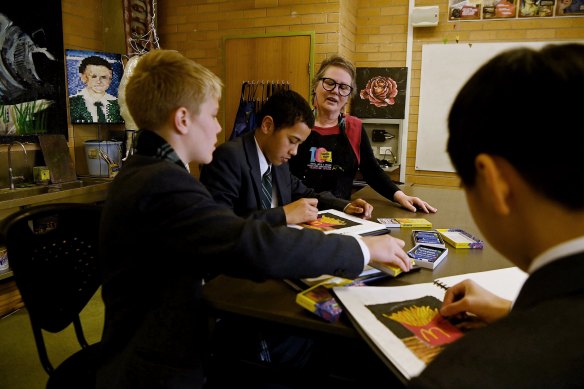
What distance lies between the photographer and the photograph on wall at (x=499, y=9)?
405 cm

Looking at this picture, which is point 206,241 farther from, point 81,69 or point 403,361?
point 81,69

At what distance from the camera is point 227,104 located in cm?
423

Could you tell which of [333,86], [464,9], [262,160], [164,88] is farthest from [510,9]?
[164,88]

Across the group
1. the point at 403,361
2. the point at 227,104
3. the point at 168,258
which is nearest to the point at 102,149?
the point at 227,104

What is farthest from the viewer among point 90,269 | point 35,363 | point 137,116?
point 35,363

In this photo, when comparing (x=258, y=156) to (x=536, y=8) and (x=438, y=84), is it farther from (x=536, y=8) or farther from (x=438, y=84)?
(x=536, y=8)

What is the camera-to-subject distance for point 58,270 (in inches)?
48.4

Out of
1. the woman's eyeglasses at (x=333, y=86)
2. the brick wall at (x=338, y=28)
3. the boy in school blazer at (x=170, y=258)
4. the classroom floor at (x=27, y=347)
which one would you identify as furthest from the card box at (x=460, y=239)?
the brick wall at (x=338, y=28)

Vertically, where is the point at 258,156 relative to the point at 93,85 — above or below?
below

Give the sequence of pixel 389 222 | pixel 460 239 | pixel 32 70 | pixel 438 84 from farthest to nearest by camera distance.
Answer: pixel 438 84 < pixel 32 70 < pixel 389 222 < pixel 460 239

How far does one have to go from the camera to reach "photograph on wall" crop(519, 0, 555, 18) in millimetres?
3977

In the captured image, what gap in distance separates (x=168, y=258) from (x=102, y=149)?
2.77 m

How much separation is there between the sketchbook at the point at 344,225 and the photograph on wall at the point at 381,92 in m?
2.94

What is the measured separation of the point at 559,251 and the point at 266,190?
1.36 metres
